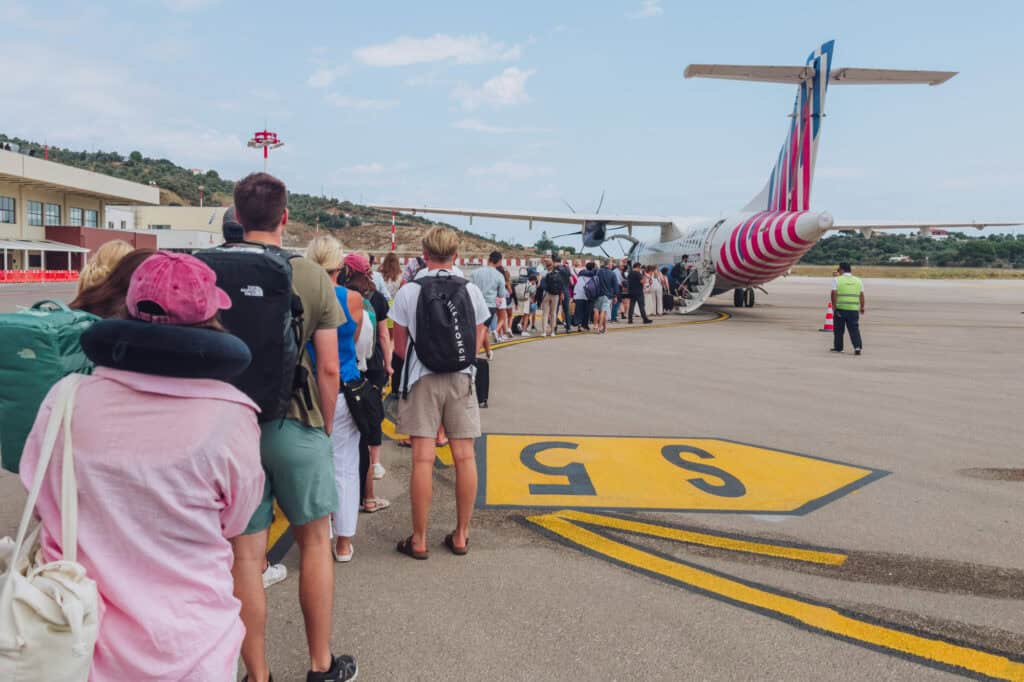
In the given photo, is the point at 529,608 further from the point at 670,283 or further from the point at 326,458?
the point at 670,283

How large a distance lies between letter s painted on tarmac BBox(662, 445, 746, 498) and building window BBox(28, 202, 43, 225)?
5088cm

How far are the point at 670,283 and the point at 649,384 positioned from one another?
16083 millimetres

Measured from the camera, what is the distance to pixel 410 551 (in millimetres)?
4027

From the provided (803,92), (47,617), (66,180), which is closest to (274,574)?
(47,617)

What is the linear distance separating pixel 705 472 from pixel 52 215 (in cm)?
5383

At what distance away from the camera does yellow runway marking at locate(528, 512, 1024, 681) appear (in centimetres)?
297

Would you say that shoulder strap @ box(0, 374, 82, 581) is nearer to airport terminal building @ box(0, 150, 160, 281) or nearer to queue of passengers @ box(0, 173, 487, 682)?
queue of passengers @ box(0, 173, 487, 682)

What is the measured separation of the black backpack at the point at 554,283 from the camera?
1537cm

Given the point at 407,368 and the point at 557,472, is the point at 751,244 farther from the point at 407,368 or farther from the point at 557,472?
the point at 407,368

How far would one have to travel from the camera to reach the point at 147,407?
169cm

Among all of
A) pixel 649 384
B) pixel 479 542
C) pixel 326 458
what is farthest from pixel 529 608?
pixel 649 384

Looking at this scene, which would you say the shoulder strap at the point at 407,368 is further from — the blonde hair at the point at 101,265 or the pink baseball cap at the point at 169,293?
the pink baseball cap at the point at 169,293

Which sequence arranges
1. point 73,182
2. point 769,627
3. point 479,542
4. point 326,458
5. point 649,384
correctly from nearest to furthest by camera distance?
point 326,458
point 769,627
point 479,542
point 649,384
point 73,182

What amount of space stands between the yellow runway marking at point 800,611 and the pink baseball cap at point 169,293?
2871mm
